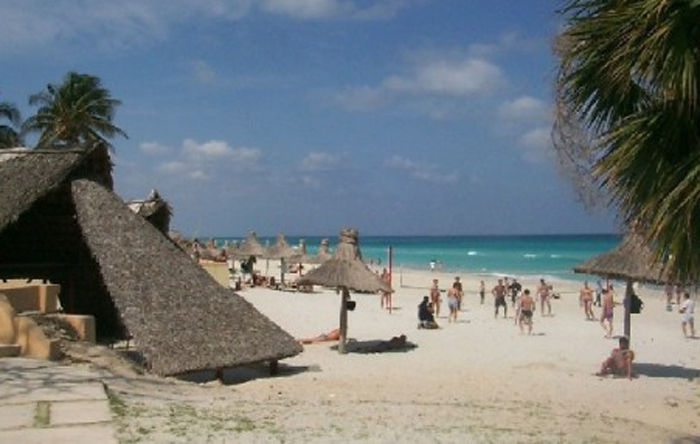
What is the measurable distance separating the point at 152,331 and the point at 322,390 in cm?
288

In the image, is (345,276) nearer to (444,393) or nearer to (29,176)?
(444,393)

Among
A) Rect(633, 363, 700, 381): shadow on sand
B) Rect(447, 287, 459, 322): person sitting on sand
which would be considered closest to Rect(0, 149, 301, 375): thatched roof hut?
Rect(633, 363, 700, 381): shadow on sand

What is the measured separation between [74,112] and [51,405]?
32485mm

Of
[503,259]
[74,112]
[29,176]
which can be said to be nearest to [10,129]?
A: [74,112]

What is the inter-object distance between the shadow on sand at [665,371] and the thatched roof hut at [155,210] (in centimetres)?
1122

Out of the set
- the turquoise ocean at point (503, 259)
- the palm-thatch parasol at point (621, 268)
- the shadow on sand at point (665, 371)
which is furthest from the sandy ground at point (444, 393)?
the turquoise ocean at point (503, 259)

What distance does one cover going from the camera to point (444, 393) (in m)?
12.5

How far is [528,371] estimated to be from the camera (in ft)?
48.5

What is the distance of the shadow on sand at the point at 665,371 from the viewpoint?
1489cm

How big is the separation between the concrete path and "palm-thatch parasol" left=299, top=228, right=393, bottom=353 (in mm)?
7835

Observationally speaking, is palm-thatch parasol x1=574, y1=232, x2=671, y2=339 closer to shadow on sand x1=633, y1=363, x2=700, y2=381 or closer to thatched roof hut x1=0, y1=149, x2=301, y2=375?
shadow on sand x1=633, y1=363, x2=700, y2=381

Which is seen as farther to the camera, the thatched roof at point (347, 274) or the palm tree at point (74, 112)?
the palm tree at point (74, 112)

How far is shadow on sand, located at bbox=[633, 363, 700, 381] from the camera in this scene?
14.9m

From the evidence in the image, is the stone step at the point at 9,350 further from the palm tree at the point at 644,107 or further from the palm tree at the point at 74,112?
the palm tree at the point at 74,112
